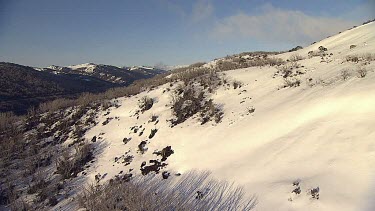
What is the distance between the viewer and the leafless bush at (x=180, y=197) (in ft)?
30.3

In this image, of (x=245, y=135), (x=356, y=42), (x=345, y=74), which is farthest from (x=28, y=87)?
(x=345, y=74)

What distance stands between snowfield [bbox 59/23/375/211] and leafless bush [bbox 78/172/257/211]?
0.44 m

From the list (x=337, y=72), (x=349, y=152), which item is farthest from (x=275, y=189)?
(x=337, y=72)

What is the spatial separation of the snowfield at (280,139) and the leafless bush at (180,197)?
0.44m

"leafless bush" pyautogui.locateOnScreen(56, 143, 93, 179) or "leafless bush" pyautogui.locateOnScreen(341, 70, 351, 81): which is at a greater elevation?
"leafless bush" pyautogui.locateOnScreen(341, 70, 351, 81)

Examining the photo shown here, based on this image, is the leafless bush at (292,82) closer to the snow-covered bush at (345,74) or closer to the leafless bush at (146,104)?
the snow-covered bush at (345,74)

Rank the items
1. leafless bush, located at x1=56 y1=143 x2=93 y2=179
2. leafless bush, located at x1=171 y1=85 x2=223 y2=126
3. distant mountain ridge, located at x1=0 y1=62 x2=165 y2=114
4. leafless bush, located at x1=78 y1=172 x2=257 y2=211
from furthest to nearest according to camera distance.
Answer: distant mountain ridge, located at x1=0 y1=62 x2=165 y2=114
leafless bush, located at x1=56 y1=143 x2=93 y2=179
leafless bush, located at x1=171 y1=85 x2=223 y2=126
leafless bush, located at x1=78 y1=172 x2=257 y2=211

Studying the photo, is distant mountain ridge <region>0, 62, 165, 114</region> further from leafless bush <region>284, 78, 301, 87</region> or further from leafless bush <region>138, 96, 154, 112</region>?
leafless bush <region>284, 78, 301, 87</region>

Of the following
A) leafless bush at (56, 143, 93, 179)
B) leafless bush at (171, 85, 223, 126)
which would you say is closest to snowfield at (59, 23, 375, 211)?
leafless bush at (171, 85, 223, 126)

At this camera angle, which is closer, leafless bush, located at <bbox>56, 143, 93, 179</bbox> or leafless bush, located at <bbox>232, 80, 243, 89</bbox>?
leafless bush, located at <bbox>56, 143, 93, 179</bbox>

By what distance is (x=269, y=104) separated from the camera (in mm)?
14383

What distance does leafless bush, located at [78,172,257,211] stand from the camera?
9.25 m

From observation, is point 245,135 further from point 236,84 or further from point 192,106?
point 236,84

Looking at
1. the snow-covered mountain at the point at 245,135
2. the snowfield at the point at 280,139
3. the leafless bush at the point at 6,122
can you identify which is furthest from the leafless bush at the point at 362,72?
the leafless bush at the point at 6,122
